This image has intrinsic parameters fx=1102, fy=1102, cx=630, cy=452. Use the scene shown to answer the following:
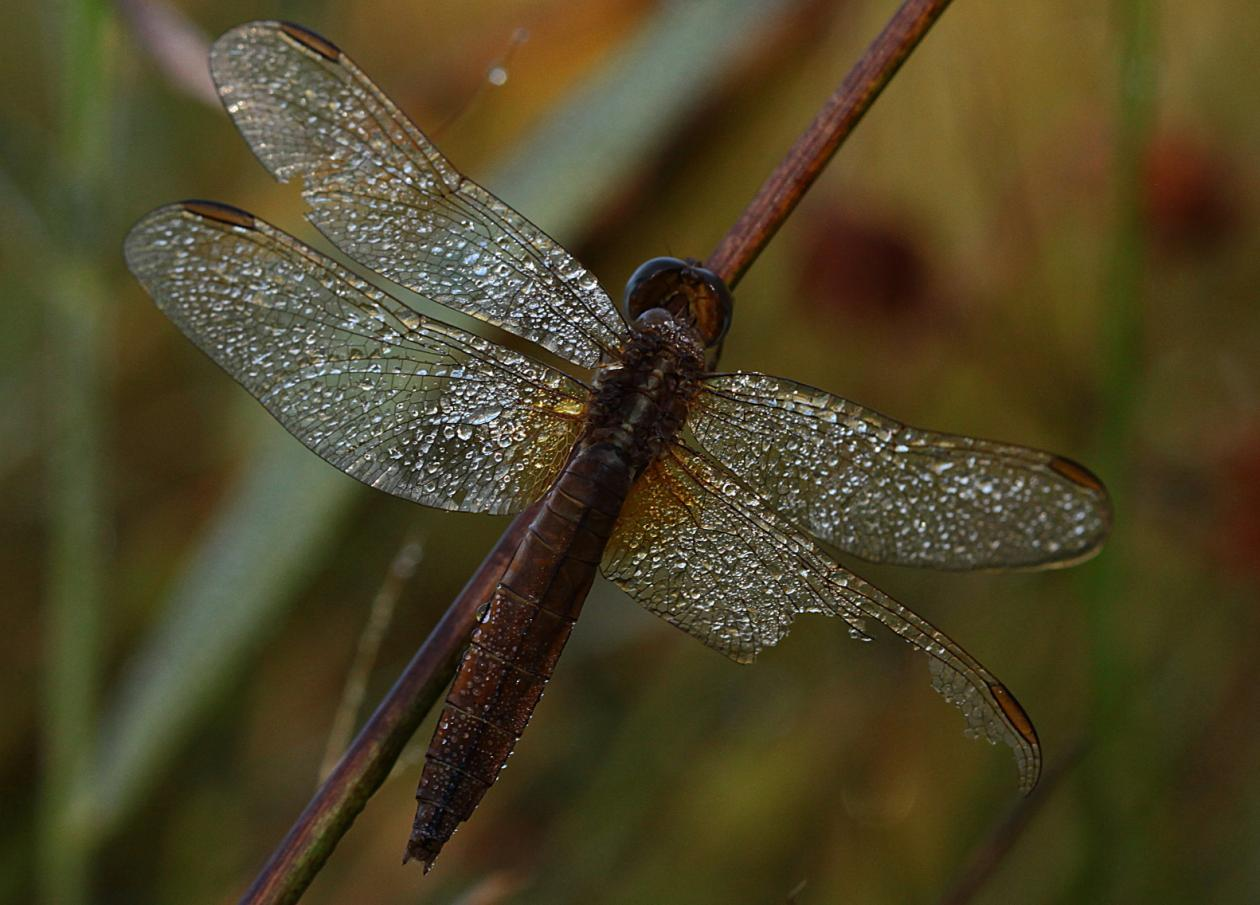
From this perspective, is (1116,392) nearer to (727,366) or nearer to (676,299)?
(676,299)

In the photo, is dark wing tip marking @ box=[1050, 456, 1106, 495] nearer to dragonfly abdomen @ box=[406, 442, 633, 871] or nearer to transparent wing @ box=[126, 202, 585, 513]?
dragonfly abdomen @ box=[406, 442, 633, 871]

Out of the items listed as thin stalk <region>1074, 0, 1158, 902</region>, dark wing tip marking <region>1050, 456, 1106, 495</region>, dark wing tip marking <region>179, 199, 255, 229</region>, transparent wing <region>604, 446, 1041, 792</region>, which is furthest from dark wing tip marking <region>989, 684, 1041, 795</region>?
dark wing tip marking <region>179, 199, 255, 229</region>

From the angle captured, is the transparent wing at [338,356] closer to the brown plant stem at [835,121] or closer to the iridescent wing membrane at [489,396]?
the iridescent wing membrane at [489,396]

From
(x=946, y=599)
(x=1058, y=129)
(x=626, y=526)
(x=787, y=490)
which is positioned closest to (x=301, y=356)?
(x=626, y=526)

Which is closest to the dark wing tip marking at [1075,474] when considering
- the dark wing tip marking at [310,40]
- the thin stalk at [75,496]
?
the dark wing tip marking at [310,40]

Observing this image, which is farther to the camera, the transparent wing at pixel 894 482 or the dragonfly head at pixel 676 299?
the dragonfly head at pixel 676 299

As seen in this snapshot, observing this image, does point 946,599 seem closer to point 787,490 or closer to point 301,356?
point 787,490
